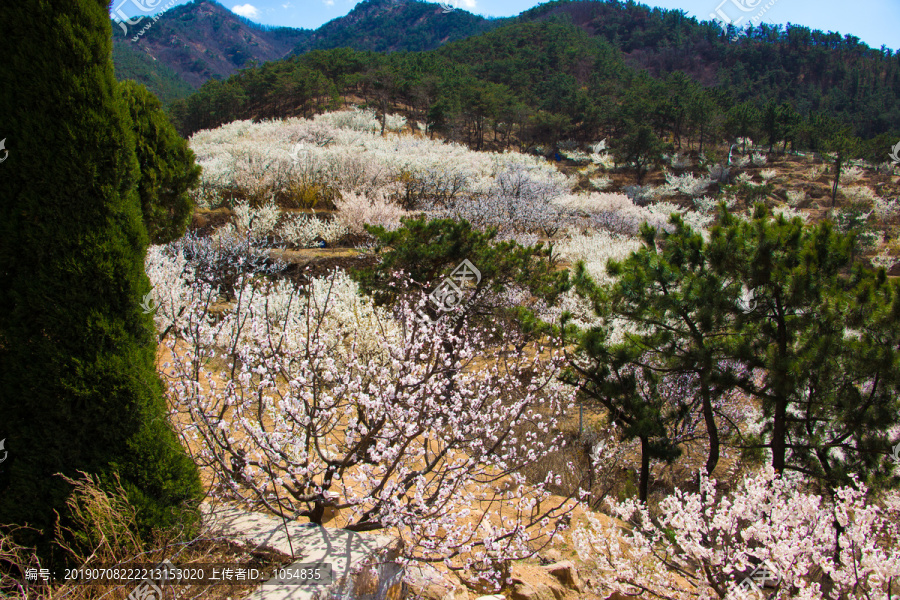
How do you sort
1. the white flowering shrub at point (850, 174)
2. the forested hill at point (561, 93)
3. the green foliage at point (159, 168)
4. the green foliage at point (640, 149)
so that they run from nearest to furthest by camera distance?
the green foliage at point (159, 168) → the white flowering shrub at point (850, 174) → the green foliage at point (640, 149) → the forested hill at point (561, 93)

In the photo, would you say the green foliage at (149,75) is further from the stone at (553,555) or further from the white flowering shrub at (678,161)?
the stone at (553,555)

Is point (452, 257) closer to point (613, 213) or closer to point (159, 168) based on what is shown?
point (159, 168)

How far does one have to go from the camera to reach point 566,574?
3.23 meters

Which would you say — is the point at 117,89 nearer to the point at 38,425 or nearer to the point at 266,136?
the point at 38,425

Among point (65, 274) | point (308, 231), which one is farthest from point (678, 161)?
point (65, 274)

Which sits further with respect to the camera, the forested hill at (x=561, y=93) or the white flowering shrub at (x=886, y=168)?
the forested hill at (x=561, y=93)

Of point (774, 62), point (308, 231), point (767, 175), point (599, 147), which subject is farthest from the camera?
point (774, 62)

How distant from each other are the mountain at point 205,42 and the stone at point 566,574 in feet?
303

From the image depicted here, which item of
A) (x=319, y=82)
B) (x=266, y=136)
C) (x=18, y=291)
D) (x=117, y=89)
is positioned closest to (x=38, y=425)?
(x=18, y=291)

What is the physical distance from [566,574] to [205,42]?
183 metres

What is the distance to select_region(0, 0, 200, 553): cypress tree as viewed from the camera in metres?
2.28

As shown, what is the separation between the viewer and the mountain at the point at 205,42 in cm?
11368

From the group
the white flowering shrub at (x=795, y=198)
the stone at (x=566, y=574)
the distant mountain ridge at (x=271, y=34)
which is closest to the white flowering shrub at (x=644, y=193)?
the white flowering shrub at (x=795, y=198)

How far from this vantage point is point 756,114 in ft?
117
